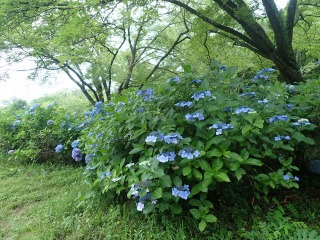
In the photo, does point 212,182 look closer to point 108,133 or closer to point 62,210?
point 108,133

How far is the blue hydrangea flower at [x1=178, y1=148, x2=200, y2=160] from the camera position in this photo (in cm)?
169

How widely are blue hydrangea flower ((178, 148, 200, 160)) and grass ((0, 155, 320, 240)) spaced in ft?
1.64

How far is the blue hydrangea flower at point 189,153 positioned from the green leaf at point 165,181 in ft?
0.60

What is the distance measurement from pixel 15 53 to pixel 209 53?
17.9ft

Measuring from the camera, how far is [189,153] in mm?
1711

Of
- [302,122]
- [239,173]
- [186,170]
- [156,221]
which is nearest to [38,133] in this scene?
[156,221]

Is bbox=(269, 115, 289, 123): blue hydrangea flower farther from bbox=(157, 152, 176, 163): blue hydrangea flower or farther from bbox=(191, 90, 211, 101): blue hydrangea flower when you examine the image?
bbox=(157, 152, 176, 163): blue hydrangea flower

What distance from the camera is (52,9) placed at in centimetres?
332

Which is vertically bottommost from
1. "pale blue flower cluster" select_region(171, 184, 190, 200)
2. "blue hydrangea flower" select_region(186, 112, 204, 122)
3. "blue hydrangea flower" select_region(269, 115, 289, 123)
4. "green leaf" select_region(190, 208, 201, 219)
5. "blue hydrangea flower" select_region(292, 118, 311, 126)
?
"green leaf" select_region(190, 208, 201, 219)

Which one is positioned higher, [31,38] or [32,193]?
[31,38]

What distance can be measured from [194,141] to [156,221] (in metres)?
0.64

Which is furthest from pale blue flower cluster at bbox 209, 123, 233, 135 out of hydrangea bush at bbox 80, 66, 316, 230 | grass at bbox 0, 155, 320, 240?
grass at bbox 0, 155, 320, 240

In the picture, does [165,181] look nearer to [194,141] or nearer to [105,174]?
[194,141]

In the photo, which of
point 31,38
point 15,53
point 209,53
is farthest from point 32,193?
point 15,53
